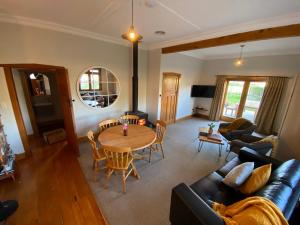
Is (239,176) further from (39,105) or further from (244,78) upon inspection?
(39,105)

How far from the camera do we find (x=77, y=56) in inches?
126

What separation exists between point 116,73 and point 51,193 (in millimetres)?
3116

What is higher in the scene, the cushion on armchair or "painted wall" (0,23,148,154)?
"painted wall" (0,23,148,154)

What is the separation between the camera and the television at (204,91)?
18.7ft

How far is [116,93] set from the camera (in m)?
4.09

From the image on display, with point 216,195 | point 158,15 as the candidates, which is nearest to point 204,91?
point 158,15

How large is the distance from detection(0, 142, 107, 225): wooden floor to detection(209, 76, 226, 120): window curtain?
555cm

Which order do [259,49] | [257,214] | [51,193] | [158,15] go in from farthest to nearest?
[259,49]
[158,15]
[51,193]
[257,214]

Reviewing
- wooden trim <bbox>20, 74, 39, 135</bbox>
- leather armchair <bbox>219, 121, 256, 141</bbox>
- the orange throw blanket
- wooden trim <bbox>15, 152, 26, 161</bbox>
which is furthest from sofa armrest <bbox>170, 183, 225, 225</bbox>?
wooden trim <bbox>20, 74, 39, 135</bbox>

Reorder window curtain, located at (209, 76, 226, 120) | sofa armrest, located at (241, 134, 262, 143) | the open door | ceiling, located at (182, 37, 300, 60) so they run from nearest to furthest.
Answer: the open door < sofa armrest, located at (241, 134, 262, 143) < ceiling, located at (182, 37, 300, 60) < window curtain, located at (209, 76, 226, 120)

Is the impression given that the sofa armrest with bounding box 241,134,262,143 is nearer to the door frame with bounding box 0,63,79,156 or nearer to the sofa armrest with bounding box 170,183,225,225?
the sofa armrest with bounding box 170,183,225,225

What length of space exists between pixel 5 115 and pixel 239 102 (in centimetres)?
712

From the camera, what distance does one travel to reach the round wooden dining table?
2.17 meters

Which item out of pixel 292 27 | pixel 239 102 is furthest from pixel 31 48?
pixel 239 102
